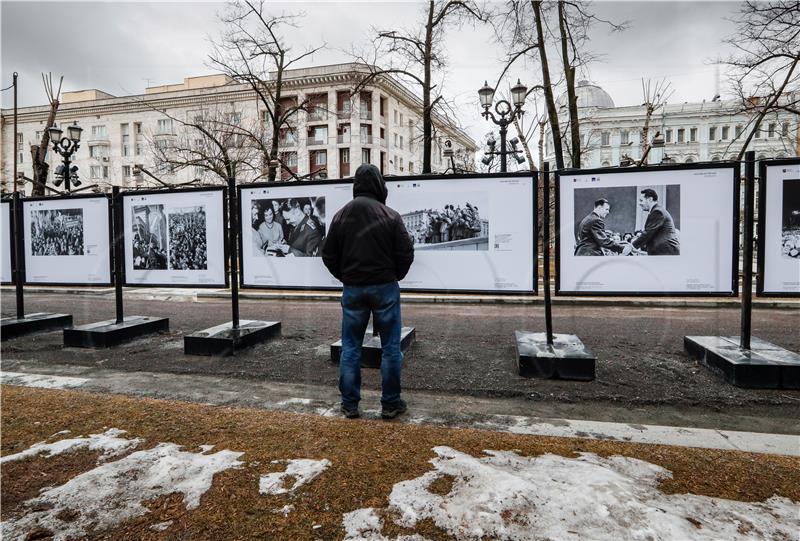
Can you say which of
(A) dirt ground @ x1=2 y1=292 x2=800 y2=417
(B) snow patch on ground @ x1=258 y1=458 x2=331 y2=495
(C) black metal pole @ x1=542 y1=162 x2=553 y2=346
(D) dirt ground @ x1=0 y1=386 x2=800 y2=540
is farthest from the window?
(B) snow patch on ground @ x1=258 y1=458 x2=331 y2=495

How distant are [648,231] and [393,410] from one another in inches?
145

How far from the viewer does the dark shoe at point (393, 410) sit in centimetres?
390

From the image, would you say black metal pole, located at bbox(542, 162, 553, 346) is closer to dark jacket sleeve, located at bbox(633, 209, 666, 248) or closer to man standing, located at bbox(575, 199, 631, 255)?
man standing, located at bbox(575, 199, 631, 255)

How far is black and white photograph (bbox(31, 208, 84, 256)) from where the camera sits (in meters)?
7.61

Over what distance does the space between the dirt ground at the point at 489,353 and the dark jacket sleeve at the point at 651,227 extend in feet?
5.02

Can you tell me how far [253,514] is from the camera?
7.73ft

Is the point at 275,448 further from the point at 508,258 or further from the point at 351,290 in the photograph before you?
the point at 508,258

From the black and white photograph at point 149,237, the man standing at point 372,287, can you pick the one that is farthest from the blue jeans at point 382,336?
the black and white photograph at point 149,237

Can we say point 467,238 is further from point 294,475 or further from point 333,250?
point 294,475

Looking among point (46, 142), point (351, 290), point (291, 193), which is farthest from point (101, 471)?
point (46, 142)

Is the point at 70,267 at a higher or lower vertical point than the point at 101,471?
higher

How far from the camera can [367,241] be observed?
12.7ft

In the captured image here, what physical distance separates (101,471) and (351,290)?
2088 mm

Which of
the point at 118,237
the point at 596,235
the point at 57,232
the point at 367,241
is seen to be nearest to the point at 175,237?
the point at 118,237
